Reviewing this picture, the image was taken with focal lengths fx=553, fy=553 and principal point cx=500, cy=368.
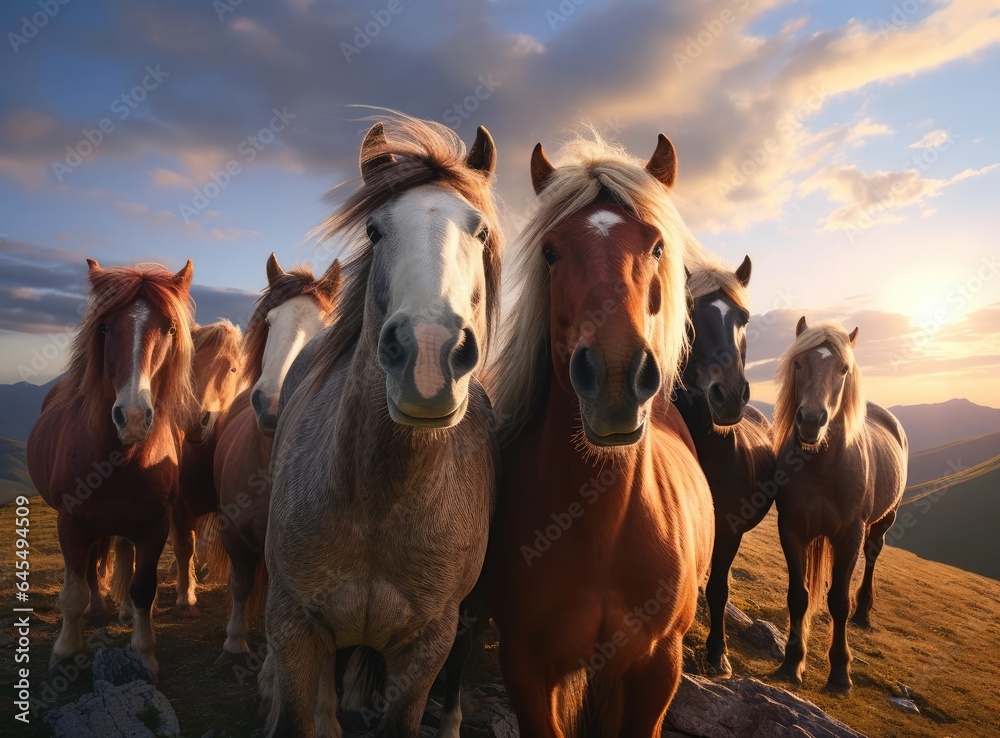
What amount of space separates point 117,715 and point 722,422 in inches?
179

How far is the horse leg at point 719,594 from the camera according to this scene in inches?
205

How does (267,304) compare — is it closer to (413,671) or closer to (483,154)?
(483,154)

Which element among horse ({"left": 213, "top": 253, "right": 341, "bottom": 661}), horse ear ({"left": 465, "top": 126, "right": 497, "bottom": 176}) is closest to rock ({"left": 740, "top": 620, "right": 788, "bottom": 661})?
horse ({"left": 213, "top": 253, "right": 341, "bottom": 661})

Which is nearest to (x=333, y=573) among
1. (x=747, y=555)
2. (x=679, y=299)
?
(x=679, y=299)

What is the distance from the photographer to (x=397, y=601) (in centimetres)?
223

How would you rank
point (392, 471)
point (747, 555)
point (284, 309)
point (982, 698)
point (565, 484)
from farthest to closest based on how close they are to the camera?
point (747, 555)
point (982, 698)
point (284, 309)
point (565, 484)
point (392, 471)

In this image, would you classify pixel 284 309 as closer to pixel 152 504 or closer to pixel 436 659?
pixel 152 504

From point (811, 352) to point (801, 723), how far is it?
126 inches

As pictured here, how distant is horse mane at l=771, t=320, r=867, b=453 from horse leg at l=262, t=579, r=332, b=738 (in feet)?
16.6

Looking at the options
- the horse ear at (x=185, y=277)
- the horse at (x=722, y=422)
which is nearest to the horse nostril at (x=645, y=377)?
the horse at (x=722, y=422)

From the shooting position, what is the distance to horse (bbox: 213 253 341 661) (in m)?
4.21

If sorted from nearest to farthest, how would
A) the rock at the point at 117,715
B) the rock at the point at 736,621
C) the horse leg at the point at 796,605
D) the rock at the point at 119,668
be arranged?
the rock at the point at 117,715 < the rock at the point at 119,668 < the horse leg at the point at 796,605 < the rock at the point at 736,621

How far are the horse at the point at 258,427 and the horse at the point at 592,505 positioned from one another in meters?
2.16

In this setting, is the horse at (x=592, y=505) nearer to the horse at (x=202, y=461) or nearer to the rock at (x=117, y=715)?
the rock at (x=117, y=715)
